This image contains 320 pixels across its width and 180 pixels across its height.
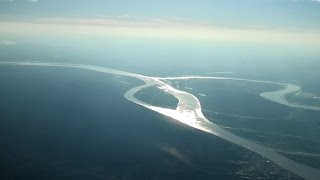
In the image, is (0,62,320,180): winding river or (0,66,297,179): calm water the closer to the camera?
(0,66,297,179): calm water

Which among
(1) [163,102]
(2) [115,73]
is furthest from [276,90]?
(2) [115,73]

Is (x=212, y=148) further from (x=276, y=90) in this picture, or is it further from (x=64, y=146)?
(x=276, y=90)

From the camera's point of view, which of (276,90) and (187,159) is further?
(276,90)

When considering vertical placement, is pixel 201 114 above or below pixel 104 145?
below

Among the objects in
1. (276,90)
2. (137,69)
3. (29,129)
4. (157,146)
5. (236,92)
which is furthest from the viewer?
(137,69)

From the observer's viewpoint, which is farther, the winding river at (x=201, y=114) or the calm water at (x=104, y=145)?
the winding river at (x=201, y=114)

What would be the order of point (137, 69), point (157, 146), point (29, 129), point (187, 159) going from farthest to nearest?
point (137, 69) < point (29, 129) < point (157, 146) < point (187, 159)

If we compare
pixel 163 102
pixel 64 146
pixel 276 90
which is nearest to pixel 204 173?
pixel 64 146

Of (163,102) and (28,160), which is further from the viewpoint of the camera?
(163,102)

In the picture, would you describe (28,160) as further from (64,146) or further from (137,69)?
(137,69)

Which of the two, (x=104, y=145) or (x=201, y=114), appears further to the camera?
(x=201, y=114)
